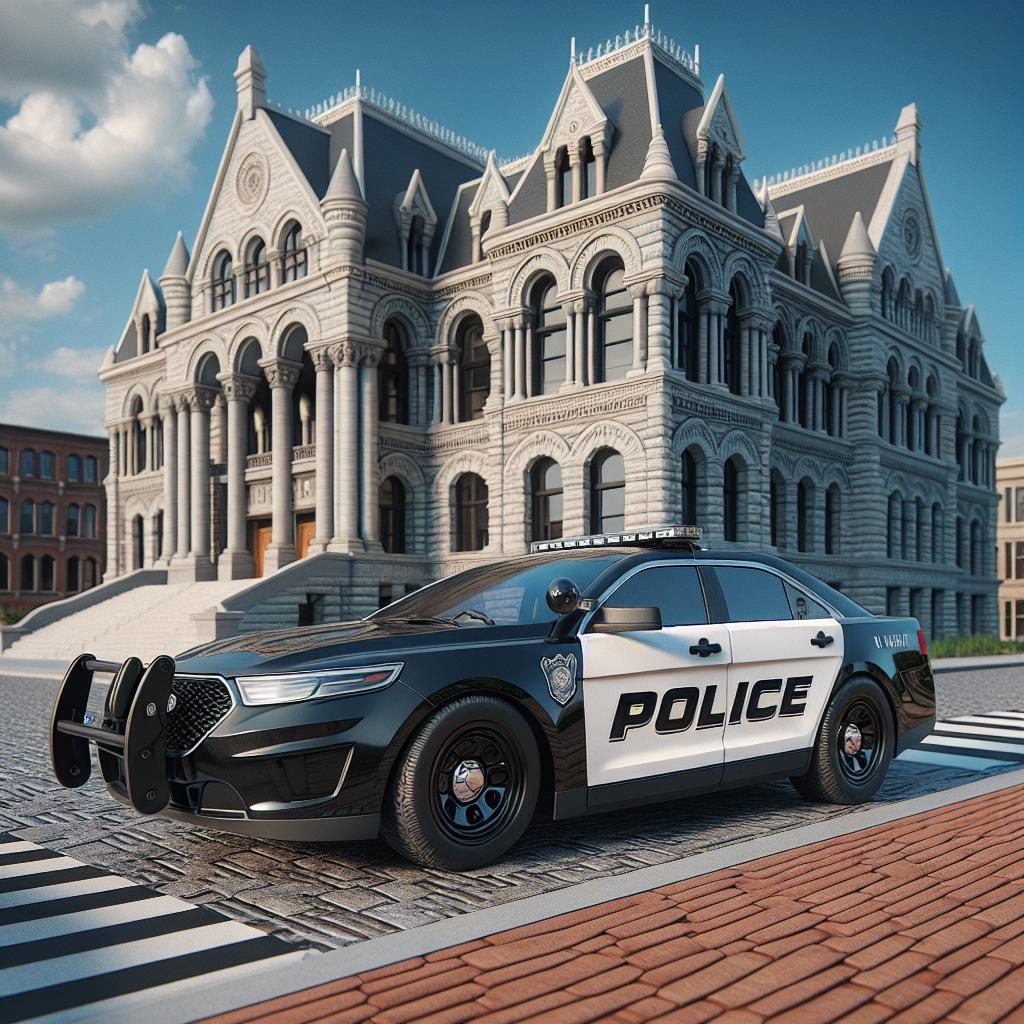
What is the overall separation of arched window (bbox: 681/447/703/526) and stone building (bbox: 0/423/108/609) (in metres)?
46.1

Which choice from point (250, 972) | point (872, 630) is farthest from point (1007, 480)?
point (250, 972)

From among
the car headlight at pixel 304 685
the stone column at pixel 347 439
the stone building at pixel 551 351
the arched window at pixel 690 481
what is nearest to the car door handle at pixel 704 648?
the car headlight at pixel 304 685

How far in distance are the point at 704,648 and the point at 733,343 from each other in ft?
78.4

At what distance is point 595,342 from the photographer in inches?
1065

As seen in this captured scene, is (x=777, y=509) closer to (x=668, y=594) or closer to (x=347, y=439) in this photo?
(x=347, y=439)

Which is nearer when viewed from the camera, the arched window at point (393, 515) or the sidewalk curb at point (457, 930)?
the sidewalk curb at point (457, 930)

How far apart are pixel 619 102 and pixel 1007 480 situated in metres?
53.3

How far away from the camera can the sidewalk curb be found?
3.51 m

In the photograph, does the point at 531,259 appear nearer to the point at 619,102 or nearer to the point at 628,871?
the point at 619,102

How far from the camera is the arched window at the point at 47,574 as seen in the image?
62031 millimetres

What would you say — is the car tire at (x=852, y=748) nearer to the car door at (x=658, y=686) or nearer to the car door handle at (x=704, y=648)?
the car door at (x=658, y=686)

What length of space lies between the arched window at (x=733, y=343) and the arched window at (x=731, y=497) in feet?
7.08

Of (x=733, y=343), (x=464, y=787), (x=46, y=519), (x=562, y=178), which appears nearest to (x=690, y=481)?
(x=733, y=343)

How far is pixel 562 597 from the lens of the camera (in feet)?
18.4
